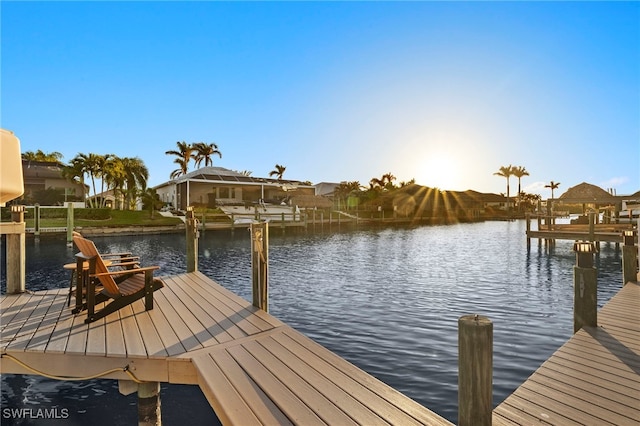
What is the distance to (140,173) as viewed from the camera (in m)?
48.3

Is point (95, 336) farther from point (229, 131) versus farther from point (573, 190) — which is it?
point (573, 190)

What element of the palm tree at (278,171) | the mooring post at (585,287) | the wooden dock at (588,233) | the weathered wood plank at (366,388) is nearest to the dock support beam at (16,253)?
the weathered wood plank at (366,388)

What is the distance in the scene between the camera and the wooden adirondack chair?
509 centimetres

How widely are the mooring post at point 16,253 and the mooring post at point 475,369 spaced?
7.80 metres

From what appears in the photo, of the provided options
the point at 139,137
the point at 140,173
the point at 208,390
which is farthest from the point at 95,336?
the point at 140,173

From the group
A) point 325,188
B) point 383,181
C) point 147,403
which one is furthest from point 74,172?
point 383,181

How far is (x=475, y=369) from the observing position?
220 centimetres

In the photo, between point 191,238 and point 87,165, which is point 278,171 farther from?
point 191,238

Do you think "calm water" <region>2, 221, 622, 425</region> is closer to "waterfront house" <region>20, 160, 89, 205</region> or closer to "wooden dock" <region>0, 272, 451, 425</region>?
"wooden dock" <region>0, 272, 451, 425</region>

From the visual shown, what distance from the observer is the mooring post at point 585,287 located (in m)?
5.36

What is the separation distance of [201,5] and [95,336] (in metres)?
13.7

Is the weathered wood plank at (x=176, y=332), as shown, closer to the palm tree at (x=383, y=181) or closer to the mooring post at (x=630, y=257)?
the mooring post at (x=630, y=257)

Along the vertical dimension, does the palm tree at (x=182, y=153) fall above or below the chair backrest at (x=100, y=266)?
above

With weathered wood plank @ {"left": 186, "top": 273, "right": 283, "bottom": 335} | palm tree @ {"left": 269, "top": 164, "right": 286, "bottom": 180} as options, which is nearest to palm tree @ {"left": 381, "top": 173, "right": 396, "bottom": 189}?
palm tree @ {"left": 269, "top": 164, "right": 286, "bottom": 180}
